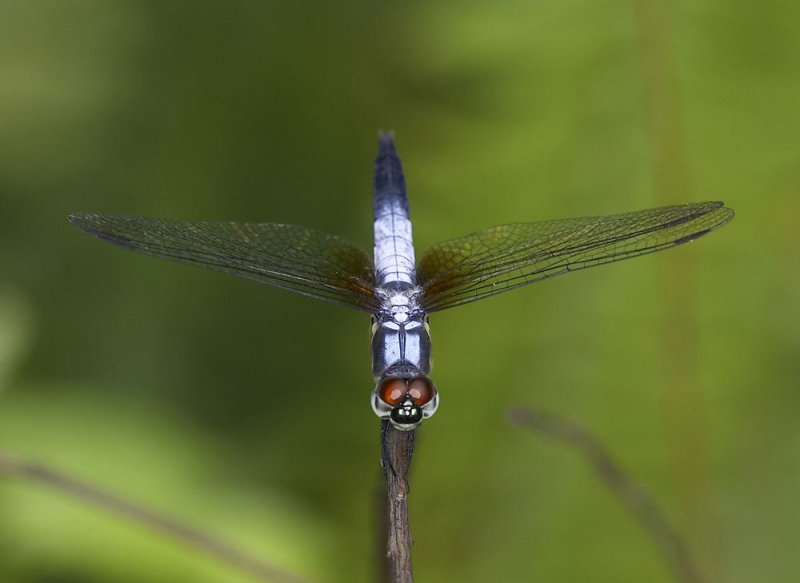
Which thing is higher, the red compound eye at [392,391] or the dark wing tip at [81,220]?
the dark wing tip at [81,220]

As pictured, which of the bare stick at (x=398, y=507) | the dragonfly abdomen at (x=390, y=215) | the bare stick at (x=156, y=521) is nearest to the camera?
the bare stick at (x=398, y=507)

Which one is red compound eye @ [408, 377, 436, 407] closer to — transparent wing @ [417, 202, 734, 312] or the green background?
transparent wing @ [417, 202, 734, 312]

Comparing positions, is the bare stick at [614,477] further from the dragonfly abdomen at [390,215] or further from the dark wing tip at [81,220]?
the dark wing tip at [81,220]

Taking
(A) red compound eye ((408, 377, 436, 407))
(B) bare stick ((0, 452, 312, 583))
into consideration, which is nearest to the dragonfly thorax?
(A) red compound eye ((408, 377, 436, 407))

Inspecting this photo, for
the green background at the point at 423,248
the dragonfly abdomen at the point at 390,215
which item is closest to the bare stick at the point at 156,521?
the green background at the point at 423,248

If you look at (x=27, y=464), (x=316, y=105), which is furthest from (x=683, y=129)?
(x=27, y=464)

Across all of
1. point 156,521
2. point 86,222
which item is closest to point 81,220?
point 86,222
